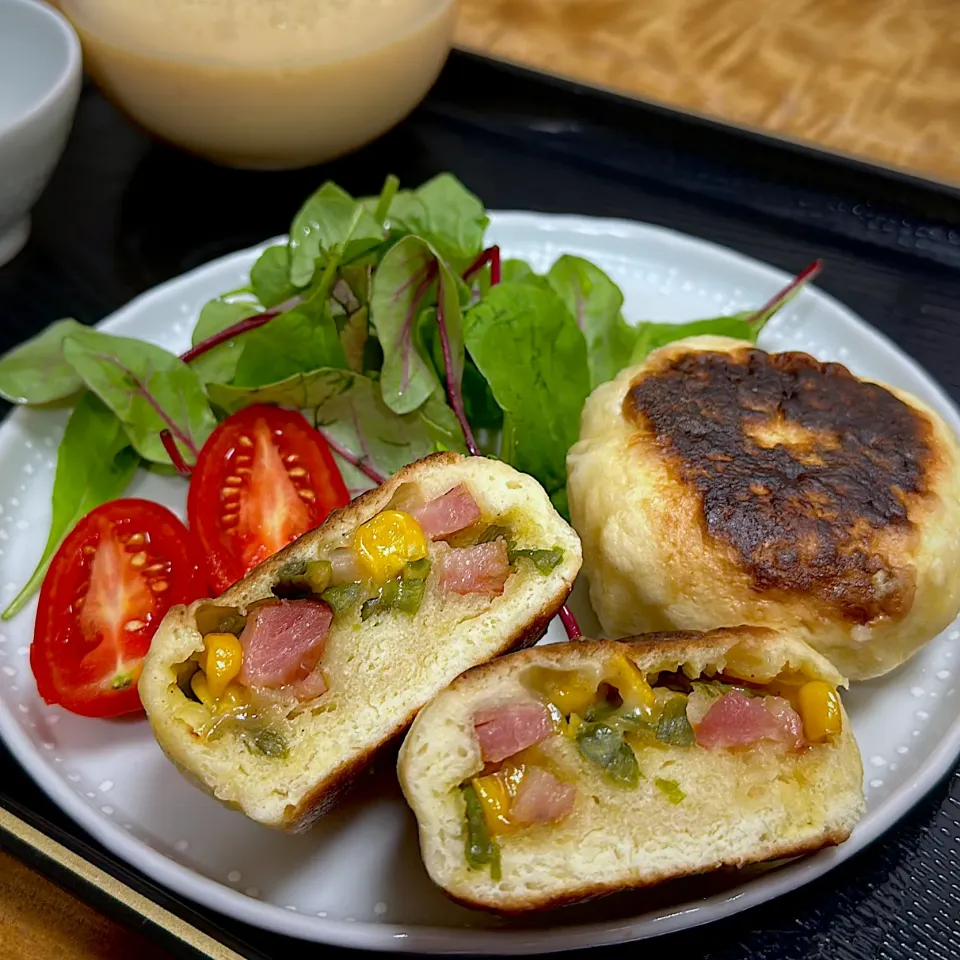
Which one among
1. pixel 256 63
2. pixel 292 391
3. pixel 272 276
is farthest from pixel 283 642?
pixel 256 63

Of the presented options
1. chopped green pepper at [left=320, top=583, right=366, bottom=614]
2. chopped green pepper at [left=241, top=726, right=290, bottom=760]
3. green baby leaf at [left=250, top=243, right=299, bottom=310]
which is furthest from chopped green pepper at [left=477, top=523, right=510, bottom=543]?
green baby leaf at [left=250, top=243, right=299, bottom=310]

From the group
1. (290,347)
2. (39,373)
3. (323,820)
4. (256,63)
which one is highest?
(256,63)

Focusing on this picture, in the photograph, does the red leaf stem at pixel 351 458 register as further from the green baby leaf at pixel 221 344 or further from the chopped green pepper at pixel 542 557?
the chopped green pepper at pixel 542 557

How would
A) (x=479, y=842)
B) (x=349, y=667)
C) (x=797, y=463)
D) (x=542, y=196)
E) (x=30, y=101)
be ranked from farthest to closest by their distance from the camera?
(x=542, y=196) < (x=30, y=101) < (x=797, y=463) < (x=349, y=667) < (x=479, y=842)

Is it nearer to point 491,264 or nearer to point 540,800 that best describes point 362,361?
point 491,264

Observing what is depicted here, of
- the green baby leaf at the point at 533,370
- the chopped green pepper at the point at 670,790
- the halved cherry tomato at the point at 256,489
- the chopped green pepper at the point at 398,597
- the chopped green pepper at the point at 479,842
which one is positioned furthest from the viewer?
the green baby leaf at the point at 533,370

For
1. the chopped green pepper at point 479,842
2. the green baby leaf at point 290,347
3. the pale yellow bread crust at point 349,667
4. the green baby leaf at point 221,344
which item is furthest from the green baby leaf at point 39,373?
the chopped green pepper at point 479,842

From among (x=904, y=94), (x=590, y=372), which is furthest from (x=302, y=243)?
(x=904, y=94)

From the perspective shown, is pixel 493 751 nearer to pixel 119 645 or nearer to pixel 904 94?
pixel 119 645
